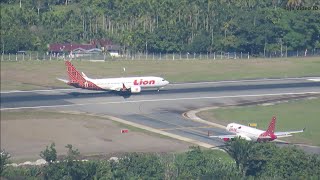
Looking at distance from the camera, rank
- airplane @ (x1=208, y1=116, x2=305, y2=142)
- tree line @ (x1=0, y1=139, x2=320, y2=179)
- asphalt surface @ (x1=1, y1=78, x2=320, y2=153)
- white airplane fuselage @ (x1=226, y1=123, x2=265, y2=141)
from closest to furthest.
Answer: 1. tree line @ (x1=0, y1=139, x2=320, y2=179)
2. airplane @ (x1=208, y1=116, x2=305, y2=142)
3. white airplane fuselage @ (x1=226, y1=123, x2=265, y2=141)
4. asphalt surface @ (x1=1, y1=78, x2=320, y2=153)

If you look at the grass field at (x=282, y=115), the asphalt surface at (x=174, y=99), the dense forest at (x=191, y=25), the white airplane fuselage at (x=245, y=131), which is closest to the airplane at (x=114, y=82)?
the asphalt surface at (x=174, y=99)

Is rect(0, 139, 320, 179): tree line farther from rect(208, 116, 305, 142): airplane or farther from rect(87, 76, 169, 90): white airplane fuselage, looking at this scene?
rect(87, 76, 169, 90): white airplane fuselage

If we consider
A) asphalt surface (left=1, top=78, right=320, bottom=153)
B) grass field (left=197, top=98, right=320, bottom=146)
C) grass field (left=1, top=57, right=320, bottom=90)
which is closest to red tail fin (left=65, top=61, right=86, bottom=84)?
grass field (left=1, top=57, right=320, bottom=90)

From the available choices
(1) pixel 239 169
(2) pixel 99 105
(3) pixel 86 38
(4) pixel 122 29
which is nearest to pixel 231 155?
(1) pixel 239 169

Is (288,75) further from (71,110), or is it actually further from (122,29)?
(71,110)

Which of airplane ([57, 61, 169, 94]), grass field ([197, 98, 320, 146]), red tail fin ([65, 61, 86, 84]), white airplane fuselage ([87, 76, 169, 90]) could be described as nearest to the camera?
grass field ([197, 98, 320, 146])
